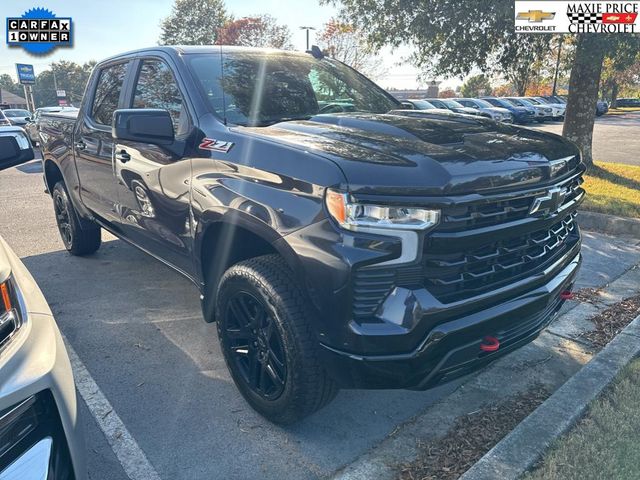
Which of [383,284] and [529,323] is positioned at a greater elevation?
[383,284]

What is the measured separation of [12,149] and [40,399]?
4.55ft

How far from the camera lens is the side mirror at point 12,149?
237 cm

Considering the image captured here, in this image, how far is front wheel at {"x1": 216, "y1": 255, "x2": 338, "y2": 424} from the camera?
2.27 meters

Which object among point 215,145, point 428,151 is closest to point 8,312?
point 215,145

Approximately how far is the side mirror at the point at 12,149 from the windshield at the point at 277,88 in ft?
3.34

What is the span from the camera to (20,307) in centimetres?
166

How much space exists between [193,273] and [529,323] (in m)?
1.91

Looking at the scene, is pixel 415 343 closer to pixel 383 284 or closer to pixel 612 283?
pixel 383 284

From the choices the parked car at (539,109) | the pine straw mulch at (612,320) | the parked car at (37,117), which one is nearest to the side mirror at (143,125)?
the pine straw mulch at (612,320)

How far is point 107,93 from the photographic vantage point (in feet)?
14.0

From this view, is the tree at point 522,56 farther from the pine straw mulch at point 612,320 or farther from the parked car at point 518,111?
the parked car at point 518,111

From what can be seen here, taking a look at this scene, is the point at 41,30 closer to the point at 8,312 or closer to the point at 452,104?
the point at 452,104

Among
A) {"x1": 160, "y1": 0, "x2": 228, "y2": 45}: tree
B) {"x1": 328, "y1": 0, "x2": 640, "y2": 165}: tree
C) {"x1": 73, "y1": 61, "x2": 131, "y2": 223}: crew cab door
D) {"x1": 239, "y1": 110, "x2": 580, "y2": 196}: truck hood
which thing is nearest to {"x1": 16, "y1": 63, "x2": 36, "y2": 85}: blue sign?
{"x1": 160, "y1": 0, "x2": 228, "y2": 45}: tree

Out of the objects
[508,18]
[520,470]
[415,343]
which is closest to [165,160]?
[415,343]
